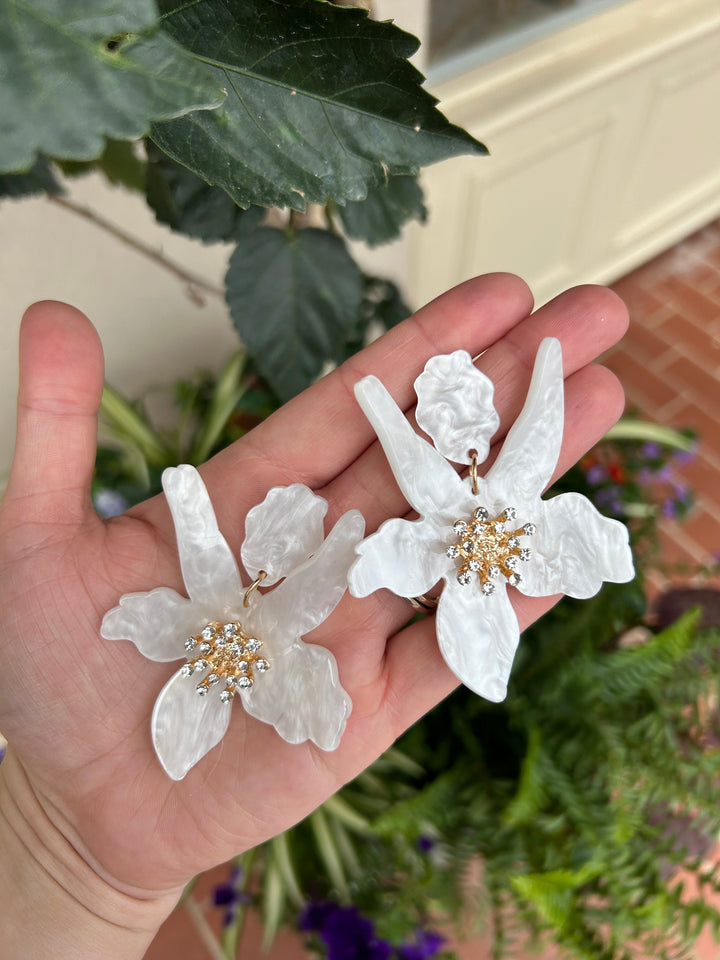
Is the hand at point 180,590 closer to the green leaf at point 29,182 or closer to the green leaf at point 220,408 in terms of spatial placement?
the green leaf at point 29,182

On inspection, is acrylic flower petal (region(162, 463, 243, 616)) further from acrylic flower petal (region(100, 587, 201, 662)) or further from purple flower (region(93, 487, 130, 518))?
purple flower (region(93, 487, 130, 518))

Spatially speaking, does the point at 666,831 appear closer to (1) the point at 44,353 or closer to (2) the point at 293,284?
(2) the point at 293,284

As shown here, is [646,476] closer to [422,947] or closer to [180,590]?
[422,947]

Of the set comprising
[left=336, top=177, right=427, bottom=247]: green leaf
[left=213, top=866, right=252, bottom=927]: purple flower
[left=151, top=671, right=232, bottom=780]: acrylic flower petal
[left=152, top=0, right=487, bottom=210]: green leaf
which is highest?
[left=152, top=0, right=487, bottom=210]: green leaf

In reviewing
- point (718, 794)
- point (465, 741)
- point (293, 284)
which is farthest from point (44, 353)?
point (718, 794)

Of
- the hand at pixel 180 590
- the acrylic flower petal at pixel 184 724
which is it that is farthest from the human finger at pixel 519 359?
the acrylic flower petal at pixel 184 724

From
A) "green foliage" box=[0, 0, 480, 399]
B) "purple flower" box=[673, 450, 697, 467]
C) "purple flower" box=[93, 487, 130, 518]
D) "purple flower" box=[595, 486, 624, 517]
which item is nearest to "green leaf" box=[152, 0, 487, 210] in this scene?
"green foliage" box=[0, 0, 480, 399]

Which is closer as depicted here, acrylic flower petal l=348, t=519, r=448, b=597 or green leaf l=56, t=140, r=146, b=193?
acrylic flower petal l=348, t=519, r=448, b=597
